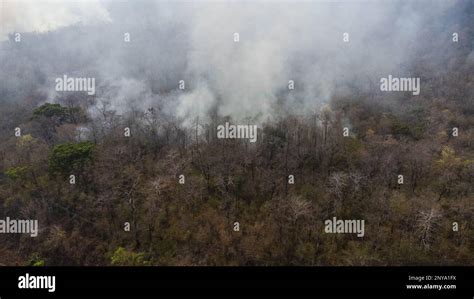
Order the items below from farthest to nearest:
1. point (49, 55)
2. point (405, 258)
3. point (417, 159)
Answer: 1. point (49, 55)
2. point (417, 159)
3. point (405, 258)

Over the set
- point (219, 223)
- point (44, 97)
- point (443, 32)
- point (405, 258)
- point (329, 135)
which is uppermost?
point (443, 32)

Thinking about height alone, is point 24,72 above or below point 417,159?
above

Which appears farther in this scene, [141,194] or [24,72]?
[24,72]

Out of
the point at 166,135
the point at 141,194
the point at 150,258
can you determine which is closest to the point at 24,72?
the point at 166,135

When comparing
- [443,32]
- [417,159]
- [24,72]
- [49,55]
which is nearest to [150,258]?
[417,159]

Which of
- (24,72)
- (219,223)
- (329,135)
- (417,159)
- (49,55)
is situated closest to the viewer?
(219,223)

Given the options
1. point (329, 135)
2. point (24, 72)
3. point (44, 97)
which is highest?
point (24, 72)

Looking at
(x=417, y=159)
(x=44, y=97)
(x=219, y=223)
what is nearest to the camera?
(x=219, y=223)

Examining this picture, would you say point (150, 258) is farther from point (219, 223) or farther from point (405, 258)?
point (405, 258)

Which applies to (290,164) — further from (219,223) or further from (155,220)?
(155,220)
